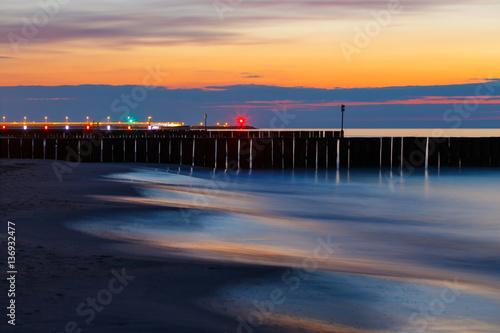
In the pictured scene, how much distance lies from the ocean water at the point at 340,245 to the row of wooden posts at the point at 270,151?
10.6 metres

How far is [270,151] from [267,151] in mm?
194

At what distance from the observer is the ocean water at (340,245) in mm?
7559

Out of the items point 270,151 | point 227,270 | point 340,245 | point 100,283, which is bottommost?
point 340,245

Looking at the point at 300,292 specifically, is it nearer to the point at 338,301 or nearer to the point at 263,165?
the point at 338,301

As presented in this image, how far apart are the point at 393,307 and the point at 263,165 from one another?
3531cm

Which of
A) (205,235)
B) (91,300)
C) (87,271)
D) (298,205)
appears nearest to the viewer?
(91,300)

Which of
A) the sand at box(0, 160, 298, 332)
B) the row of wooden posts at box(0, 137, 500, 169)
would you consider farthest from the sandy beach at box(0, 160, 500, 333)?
the row of wooden posts at box(0, 137, 500, 169)

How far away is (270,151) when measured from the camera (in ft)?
143

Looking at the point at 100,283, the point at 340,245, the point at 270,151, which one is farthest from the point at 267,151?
the point at 100,283

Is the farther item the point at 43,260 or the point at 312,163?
the point at 312,163

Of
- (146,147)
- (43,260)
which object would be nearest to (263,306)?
(43,260)

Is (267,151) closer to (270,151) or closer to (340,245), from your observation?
(270,151)

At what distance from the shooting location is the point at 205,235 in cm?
1305

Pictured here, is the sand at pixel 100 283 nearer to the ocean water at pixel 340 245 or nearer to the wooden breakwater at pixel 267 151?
the ocean water at pixel 340 245
